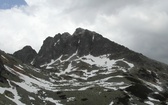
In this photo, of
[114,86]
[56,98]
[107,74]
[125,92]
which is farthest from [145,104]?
[107,74]

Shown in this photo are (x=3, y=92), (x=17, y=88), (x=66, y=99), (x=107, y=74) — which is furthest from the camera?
(x=107, y=74)

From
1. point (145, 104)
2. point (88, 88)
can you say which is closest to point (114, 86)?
point (88, 88)

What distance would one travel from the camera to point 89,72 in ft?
586

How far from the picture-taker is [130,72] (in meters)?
168

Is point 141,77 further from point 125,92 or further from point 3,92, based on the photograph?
point 3,92

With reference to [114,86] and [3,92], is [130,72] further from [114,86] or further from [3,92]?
[3,92]

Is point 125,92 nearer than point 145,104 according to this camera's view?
No

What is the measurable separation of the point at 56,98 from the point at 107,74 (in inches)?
2225

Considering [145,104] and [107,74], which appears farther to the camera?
[107,74]

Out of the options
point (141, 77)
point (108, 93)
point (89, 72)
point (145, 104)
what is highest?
point (89, 72)

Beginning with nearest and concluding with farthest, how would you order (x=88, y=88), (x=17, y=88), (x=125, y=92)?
(x=17, y=88), (x=125, y=92), (x=88, y=88)

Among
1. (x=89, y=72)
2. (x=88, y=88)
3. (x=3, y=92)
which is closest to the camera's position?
(x=3, y=92)

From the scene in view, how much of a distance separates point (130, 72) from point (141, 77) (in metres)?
6.77

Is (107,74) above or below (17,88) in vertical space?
above
